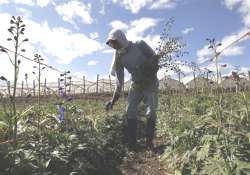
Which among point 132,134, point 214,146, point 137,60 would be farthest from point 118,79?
point 214,146

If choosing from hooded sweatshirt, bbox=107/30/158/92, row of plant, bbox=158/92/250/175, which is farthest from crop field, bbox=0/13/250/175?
hooded sweatshirt, bbox=107/30/158/92

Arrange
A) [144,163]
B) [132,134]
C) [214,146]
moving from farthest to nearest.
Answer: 1. [132,134]
2. [144,163]
3. [214,146]

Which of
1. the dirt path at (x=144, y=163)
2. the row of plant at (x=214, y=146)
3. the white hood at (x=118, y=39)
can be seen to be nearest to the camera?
the row of plant at (x=214, y=146)

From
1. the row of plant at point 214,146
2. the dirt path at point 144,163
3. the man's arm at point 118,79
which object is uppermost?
the man's arm at point 118,79

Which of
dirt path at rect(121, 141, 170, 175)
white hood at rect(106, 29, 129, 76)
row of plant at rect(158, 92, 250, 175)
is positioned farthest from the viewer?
white hood at rect(106, 29, 129, 76)

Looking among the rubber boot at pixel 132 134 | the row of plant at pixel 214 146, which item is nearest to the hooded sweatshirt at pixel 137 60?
the rubber boot at pixel 132 134

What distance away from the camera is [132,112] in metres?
7.46

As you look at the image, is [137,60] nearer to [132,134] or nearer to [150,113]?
[150,113]

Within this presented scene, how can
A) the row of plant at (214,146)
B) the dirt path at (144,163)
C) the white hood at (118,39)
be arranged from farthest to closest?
the white hood at (118,39) < the dirt path at (144,163) < the row of plant at (214,146)

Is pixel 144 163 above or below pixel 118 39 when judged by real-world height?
below

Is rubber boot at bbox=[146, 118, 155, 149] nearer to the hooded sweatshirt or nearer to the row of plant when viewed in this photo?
the hooded sweatshirt

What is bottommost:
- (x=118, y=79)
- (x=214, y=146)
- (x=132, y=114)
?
(x=214, y=146)

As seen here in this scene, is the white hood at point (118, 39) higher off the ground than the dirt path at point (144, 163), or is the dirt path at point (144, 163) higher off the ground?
the white hood at point (118, 39)

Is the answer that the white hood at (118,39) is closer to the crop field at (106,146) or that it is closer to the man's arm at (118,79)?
the man's arm at (118,79)
